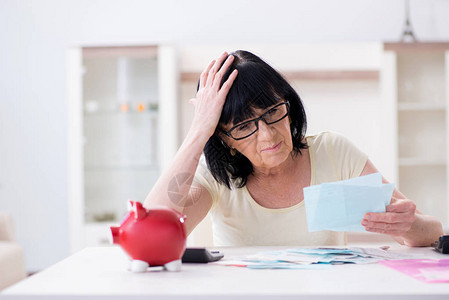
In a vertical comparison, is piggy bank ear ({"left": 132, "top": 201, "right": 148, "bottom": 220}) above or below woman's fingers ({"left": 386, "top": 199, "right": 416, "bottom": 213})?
above

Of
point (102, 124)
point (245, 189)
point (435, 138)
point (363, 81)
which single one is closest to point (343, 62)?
point (363, 81)

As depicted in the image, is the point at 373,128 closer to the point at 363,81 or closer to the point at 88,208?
the point at 363,81

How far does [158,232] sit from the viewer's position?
0.99 meters

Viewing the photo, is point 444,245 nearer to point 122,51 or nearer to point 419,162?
point 419,162

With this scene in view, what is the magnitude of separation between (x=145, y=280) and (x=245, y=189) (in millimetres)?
680

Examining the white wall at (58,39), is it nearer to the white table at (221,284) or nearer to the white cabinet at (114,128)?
the white cabinet at (114,128)

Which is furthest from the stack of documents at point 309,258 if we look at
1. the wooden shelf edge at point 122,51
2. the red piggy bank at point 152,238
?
the wooden shelf edge at point 122,51

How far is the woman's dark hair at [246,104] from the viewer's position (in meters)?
1.41

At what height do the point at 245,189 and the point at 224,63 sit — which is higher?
the point at 224,63

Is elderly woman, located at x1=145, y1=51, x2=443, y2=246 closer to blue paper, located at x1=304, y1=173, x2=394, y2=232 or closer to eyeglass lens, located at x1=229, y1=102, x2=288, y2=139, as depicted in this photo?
eyeglass lens, located at x1=229, y1=102, x2=288, y2=139

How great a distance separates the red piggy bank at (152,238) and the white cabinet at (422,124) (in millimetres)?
2760

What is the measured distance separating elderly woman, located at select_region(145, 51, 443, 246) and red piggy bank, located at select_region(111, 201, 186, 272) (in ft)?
1.01

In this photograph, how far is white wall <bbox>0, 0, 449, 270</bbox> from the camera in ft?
12.9

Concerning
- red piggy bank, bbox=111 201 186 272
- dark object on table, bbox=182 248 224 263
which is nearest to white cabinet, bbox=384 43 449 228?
dark object on table, bbox=182 248 224 263
